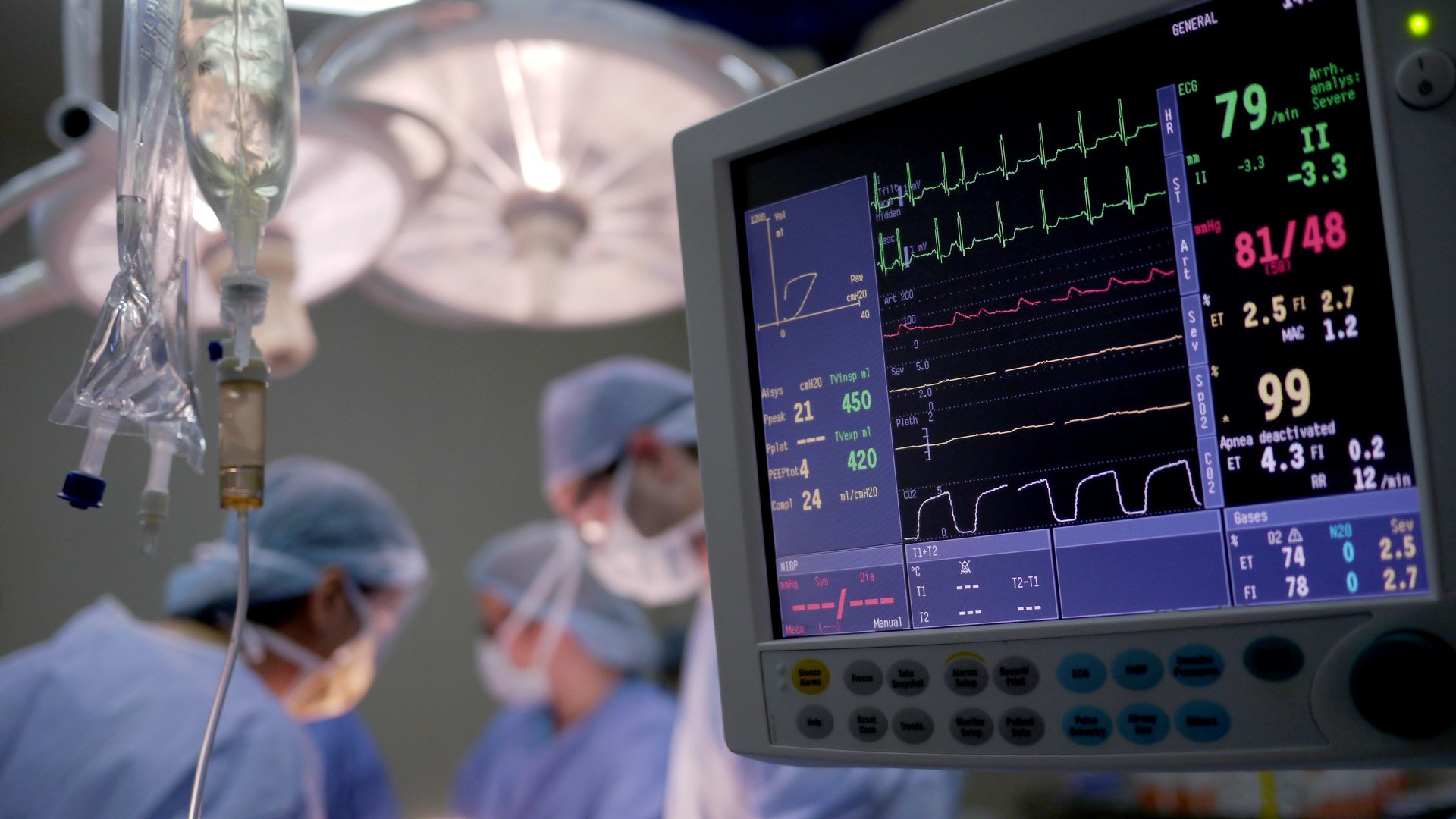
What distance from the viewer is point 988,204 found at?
66 centimetres

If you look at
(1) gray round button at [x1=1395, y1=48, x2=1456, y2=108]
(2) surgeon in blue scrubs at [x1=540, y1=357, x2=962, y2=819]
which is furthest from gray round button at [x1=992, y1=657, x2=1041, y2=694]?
(2) surgeon in blue scrubs at [x1=540, y1=357, x2=962, y2=819]

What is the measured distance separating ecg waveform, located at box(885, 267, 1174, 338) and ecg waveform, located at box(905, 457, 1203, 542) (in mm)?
108

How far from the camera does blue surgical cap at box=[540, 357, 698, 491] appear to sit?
2.64m

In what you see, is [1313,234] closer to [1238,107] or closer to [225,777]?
[1238,107]

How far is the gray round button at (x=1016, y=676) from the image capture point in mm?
612

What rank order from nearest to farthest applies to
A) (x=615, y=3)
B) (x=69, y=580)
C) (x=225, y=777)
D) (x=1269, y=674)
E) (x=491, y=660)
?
(x=1269, y=674) → (x=615, y=3) → (x=225, y=777) → (x=69, y=580) → (x=491, y=660)

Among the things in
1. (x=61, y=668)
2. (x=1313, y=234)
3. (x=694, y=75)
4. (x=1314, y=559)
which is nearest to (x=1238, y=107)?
(x=1313, y=234)

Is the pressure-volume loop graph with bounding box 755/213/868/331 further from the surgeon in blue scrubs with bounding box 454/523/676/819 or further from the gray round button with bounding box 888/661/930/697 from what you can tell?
the surgeon in blue scrubs with bounding box 454/523/676/819

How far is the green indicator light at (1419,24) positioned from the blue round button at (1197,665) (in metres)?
0.34

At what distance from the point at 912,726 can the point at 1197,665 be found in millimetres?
177

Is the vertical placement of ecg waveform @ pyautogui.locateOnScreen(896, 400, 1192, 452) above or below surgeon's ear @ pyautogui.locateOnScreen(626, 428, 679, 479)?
below

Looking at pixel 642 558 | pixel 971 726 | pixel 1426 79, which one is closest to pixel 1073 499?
pixel 971 726

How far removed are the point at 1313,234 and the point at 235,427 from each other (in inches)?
29.2

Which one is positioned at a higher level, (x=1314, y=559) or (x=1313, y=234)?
(x=1313, y=234)
